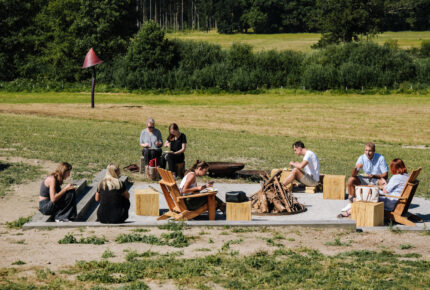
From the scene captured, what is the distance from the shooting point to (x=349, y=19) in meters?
83.8

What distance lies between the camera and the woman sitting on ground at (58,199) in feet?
38.1

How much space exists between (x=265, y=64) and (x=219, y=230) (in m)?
58.1

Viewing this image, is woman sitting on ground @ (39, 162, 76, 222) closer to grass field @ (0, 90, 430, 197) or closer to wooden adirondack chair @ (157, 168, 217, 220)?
wooden adirondack chair @ (157, 168, 217, 220)

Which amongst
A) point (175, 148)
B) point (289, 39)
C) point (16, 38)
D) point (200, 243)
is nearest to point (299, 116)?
point (175, 148)

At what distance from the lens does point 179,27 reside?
538 feet

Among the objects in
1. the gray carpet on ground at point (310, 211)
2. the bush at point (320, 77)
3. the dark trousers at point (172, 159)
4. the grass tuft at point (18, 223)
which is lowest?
the gray carpet on ground at point (310, 211)

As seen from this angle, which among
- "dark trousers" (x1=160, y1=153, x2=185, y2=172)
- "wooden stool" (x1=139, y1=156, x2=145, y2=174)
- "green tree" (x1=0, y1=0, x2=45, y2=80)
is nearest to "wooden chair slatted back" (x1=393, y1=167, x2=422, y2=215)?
"dark trousers" (x1=160, y1=153, x2=185, y2=172)

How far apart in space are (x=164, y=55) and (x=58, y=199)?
6005cm

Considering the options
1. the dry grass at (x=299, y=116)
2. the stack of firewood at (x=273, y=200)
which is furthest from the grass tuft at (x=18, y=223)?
the dry grass at (x=299, y=116)

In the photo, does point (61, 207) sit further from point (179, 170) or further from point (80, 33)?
point (80, 33)

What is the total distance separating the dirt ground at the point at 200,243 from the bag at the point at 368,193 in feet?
2.69

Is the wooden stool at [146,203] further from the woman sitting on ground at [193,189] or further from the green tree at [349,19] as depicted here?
the green tree at [349,19]

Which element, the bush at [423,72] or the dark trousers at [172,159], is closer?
the dark trousers at [172,159]

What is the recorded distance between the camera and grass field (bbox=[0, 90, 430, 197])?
2155 centimetres
